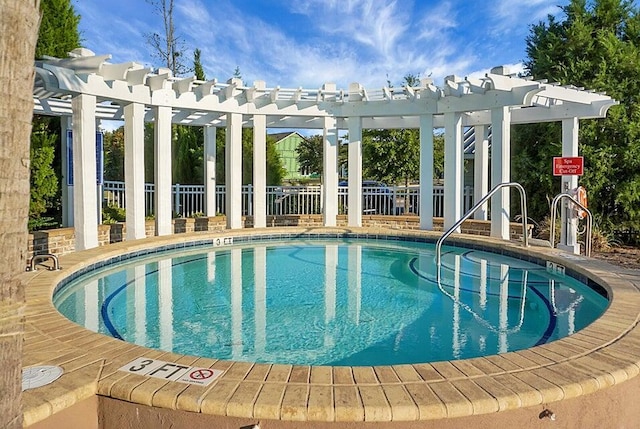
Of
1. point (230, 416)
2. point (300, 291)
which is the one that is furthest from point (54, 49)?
point (230, 416)

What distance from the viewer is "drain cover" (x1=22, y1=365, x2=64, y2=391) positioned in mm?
2547

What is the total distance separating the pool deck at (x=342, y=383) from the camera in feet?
7.77

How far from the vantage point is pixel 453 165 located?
11.2 metres

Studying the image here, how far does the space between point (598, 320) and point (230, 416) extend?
3.51m

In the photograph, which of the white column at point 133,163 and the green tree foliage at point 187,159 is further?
the green tree foliage at point 187,159

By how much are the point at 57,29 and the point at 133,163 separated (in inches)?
145

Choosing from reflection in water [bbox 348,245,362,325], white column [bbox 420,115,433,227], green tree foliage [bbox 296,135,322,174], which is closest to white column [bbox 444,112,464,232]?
white column [bbox 420,115,433,227]

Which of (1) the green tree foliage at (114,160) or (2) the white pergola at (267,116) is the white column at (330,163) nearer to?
(2) the white pergola at (267,116)

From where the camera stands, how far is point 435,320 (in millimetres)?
5289

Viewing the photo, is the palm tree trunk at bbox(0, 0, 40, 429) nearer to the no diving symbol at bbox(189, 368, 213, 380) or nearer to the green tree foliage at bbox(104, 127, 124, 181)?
the no diving symbol at bbox(189, 368, 213, 380)

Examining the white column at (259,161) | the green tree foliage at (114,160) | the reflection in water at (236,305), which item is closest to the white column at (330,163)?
the white column at (259,161)

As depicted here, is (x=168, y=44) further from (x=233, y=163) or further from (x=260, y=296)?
(x=260, y=296)

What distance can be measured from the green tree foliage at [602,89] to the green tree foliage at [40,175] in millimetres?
12277

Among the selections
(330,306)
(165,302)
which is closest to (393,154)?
(330,306)
